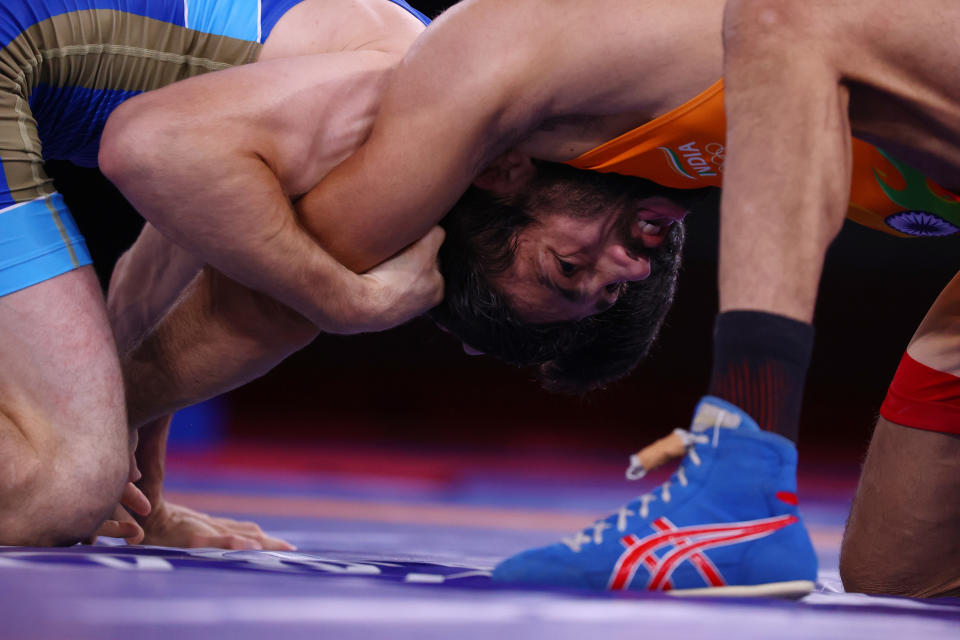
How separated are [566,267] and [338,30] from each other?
1.97 ft

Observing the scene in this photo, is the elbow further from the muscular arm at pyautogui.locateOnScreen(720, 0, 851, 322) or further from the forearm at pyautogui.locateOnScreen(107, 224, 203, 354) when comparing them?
the muscular arm at pyautogui.locateOnScreen(720, 0, 851, 322)

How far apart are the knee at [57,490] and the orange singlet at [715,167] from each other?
0.91m

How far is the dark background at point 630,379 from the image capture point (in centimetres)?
531

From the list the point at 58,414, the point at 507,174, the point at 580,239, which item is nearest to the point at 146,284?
the point at 58,414

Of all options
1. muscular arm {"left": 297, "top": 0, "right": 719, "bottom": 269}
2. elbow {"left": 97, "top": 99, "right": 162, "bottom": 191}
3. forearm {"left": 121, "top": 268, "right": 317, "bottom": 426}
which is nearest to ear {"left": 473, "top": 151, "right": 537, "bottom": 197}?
muscular arm {"left": 297, "top": 0, "right": 719, "bottom": 269}

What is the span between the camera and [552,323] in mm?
1952

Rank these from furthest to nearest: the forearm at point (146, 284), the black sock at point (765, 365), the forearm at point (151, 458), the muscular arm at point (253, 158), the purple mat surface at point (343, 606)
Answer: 1. the forearm at point (151, 458)
2. the forearm at point (146, 284)
3. the muscular arm at point (253, 158)
4. the black sock at point (765, 365)
5. the purple mat surface at point (343, 606)

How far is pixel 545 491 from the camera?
382 centimetres

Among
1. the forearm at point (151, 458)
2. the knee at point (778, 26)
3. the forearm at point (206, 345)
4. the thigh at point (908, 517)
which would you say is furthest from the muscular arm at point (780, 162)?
the forearm at point (151, 458)

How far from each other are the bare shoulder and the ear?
0.26 meters

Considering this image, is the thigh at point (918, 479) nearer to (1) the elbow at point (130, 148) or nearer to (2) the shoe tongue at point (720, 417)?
(2) the shoe tongue at point (720, 417)

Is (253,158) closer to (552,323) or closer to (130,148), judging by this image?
(130,148)

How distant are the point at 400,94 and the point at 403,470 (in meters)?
2.84

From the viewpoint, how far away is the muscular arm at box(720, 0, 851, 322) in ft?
3.34
